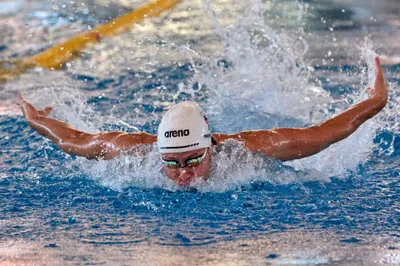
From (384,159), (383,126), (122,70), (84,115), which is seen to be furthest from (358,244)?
(122,70)

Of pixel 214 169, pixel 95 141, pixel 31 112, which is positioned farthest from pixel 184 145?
pixel 31 112

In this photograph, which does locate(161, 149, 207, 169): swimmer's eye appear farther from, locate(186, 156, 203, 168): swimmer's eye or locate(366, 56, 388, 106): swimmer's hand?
locate(366, 56, 388, 106): swimmer's hand

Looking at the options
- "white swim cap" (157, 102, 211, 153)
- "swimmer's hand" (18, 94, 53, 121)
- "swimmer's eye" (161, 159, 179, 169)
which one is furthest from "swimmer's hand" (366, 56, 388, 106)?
"swimmer's hand" (18, 94, 53, 121)

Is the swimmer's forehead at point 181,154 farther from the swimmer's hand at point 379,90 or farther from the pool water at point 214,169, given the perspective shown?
the swimmer's hand at point 379,90

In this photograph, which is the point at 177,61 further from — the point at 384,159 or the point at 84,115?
the point at 384,159

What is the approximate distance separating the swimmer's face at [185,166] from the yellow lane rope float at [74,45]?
3873mm

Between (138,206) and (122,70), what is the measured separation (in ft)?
11.1

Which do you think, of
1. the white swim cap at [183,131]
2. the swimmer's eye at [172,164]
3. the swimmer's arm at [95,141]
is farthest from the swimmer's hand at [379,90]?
the swimmer's arm at [95,141]

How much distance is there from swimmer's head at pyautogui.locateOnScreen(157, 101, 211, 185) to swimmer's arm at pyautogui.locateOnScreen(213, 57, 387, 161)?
0.94 ft

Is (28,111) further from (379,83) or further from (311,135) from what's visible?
(379,83)

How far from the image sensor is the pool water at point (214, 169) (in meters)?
3.48

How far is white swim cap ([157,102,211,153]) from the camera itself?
4004 millimetres

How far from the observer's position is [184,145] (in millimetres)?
3998

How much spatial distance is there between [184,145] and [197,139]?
3.5 inches
